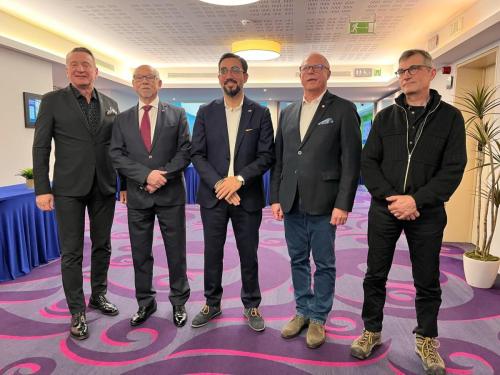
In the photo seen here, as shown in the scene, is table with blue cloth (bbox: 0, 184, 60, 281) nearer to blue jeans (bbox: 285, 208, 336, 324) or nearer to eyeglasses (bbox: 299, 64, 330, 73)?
blue jeans (bbox: 285, 208, 336, 324)

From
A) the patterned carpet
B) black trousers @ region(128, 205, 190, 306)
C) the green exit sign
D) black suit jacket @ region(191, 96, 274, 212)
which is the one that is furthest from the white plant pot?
the green exit sign

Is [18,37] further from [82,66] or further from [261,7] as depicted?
[82,66]

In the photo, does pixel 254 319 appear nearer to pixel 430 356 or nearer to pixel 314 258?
pixel 314 258

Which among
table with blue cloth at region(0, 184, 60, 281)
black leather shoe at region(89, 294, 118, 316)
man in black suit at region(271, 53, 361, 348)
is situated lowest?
black leather shoe at region(89, 294, 118, 316)

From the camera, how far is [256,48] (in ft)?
21.2

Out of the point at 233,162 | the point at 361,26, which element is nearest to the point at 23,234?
the point at 233,162

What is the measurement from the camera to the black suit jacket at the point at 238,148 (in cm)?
242

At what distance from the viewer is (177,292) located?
263cm

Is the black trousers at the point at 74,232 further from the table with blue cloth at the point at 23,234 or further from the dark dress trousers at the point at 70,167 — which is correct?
the table with blue cloth at the point at 23,234

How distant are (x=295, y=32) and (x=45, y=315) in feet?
17.8

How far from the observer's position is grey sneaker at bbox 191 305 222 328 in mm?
2557

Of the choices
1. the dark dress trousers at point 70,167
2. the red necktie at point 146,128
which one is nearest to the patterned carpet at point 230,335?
the dark dress trousers at point 70,167

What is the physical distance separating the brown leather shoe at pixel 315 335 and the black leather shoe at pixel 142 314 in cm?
117

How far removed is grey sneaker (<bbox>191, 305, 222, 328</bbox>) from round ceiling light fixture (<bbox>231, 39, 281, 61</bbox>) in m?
5.03
